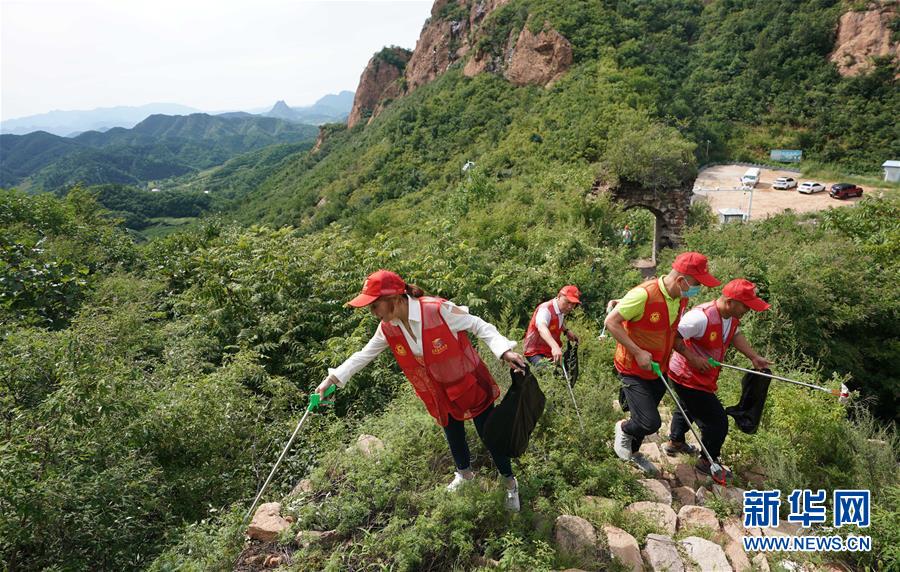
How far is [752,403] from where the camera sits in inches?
146

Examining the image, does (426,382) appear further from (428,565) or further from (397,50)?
(397,50)

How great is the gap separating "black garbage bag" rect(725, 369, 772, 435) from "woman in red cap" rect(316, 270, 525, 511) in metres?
2.12

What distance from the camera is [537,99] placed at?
29031 millimetres

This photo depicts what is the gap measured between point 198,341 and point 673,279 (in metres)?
5.12

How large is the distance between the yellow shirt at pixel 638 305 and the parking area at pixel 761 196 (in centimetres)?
2198

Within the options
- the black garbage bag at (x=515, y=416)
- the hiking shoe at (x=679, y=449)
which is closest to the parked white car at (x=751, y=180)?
the hiking shoe at (x=679, y=449)

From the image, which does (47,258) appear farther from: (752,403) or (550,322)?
(752,403)

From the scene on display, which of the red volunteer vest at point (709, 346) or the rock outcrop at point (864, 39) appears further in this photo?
the rock outcrop at point (864, 39)

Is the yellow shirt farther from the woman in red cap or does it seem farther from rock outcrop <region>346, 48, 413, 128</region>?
rock outcrop <region>346, 48, 413, 128</region>

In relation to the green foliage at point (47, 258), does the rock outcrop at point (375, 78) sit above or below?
above

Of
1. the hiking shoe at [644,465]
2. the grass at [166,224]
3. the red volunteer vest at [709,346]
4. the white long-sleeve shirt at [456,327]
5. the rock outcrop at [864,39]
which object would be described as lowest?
the grass at [166,224]

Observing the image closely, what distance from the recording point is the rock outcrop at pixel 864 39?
29672mm

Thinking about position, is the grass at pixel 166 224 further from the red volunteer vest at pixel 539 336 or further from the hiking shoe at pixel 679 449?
the hiking shoe at pixel 679 449

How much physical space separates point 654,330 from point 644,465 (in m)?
1.18
